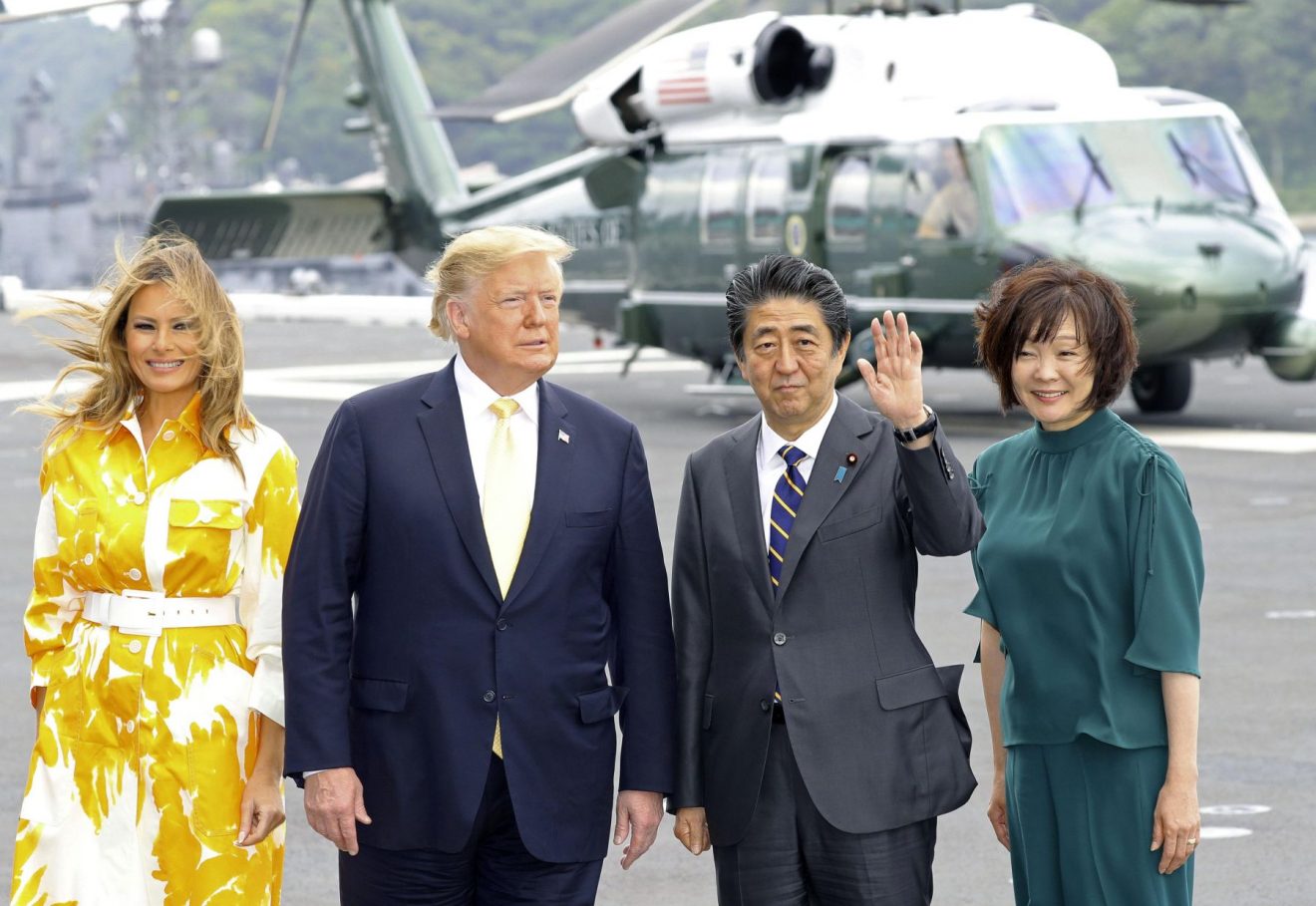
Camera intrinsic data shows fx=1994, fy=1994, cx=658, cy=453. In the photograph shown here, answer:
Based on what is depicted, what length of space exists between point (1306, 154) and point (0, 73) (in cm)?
13382

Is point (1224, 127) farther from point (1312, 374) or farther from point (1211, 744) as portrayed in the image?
point (1211, 744)

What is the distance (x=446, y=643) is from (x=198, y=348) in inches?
29.9

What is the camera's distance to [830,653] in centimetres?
360

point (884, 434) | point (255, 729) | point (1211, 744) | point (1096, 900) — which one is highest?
point (884, 434)

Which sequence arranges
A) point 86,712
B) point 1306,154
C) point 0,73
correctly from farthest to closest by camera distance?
point 0,73, point 1306,154, point 86,712

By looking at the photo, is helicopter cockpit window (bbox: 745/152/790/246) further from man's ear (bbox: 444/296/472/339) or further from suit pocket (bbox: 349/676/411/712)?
suit pocket (bbox: 349/676/411/712)

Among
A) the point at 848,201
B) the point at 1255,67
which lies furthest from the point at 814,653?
the point at 1255,67

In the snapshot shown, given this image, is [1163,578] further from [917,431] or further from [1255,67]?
[1255,67]

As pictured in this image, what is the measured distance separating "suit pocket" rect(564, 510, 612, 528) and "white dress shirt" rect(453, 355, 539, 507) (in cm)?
10

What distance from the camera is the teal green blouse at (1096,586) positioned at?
343 centimetres

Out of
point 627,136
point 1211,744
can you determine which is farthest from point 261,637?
point 627,136

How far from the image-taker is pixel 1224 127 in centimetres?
1627

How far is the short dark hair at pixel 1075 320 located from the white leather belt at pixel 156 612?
59.9 inches

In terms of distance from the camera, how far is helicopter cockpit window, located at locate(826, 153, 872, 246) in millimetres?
16422
